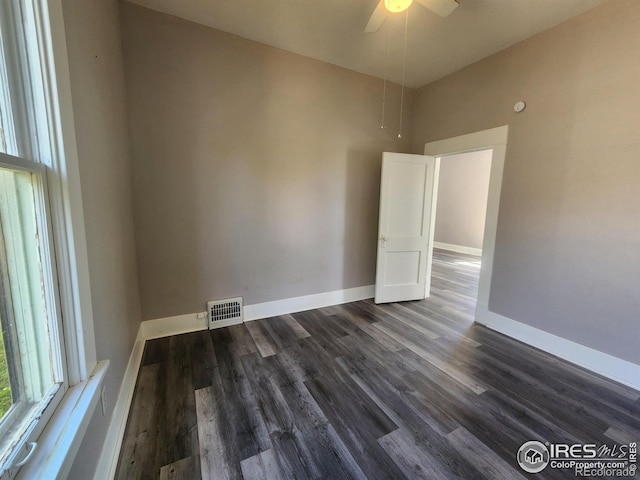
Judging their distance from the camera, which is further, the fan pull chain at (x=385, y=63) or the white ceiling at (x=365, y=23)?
the fan pull chain at (x=385, y=63)

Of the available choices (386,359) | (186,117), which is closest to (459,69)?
(186,117)

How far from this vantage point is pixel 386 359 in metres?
2.32

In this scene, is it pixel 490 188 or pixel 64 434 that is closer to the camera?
pixel 64 434

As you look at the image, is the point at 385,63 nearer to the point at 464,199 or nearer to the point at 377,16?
the point at 377,16

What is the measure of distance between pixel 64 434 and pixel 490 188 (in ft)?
12.0

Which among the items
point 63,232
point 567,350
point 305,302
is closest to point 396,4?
point 63,232

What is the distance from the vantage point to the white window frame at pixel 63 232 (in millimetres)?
841

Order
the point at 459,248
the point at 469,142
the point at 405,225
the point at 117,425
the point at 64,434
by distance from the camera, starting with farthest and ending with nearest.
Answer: the point at 459,248 → the point at 405,225 → the point at 469,142 → the point at 117,425 → the point at 64,434

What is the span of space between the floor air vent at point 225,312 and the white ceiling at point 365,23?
2.72m

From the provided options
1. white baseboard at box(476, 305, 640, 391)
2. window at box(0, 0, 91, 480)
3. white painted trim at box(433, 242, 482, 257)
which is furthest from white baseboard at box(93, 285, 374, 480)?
white painted trim at box(433, 242, 482, 257)

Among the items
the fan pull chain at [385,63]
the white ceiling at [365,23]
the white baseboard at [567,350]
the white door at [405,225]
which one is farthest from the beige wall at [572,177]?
the fan pull chain at [385,63]

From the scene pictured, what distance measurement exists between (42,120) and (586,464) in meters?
3.00

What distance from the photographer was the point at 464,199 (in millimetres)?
7402

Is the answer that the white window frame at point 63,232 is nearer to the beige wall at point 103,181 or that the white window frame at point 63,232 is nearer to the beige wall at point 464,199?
the beige wall at point 103,181
